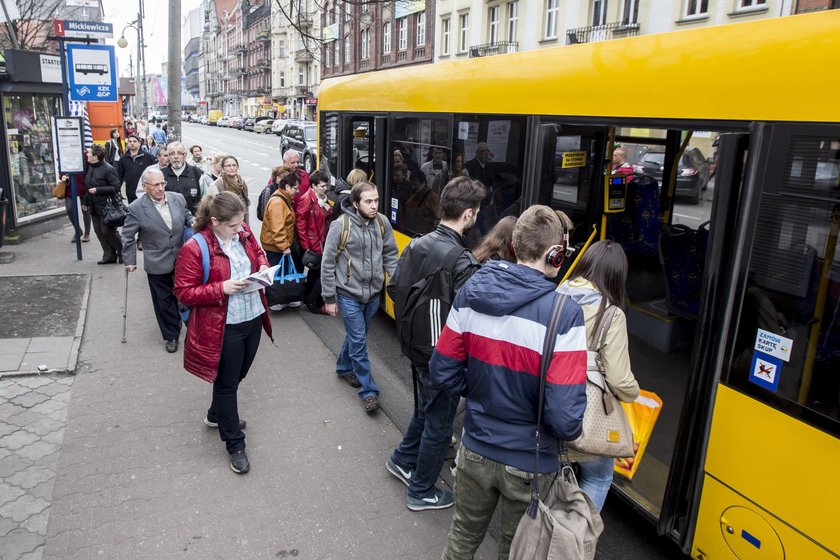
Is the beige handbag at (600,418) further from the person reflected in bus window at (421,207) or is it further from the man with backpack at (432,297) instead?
the person reflected in bus window at (421,207)

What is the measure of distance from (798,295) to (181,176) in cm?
677

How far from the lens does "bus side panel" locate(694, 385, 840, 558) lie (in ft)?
8.42

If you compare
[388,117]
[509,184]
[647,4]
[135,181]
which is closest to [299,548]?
[509,184]

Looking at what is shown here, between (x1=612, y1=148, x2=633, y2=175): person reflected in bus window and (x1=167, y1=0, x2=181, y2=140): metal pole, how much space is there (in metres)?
10.6

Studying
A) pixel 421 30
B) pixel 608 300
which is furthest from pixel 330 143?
pixel 421 30

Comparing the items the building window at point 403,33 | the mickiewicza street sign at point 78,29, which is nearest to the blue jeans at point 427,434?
the mickiewicza street sign at point 78,29

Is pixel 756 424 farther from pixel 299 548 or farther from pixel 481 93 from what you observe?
pixel 481 93

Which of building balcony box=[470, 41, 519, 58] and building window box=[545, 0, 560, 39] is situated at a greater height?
building window box=[545, 0, 560, 39]

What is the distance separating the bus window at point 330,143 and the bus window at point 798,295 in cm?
634

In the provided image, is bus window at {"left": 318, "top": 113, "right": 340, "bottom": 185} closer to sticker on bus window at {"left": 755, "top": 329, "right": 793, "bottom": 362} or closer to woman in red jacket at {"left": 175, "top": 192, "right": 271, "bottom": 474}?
woman in red jacket at {"left": 175, "top": 192, "right": 271, "bottom": 474}

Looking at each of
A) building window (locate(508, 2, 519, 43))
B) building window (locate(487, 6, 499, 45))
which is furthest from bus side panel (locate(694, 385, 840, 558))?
building window (locate(487, 6, 499, 45))

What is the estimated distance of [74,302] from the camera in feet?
25.5

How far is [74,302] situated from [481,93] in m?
5.61

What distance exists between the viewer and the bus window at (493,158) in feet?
15.1
